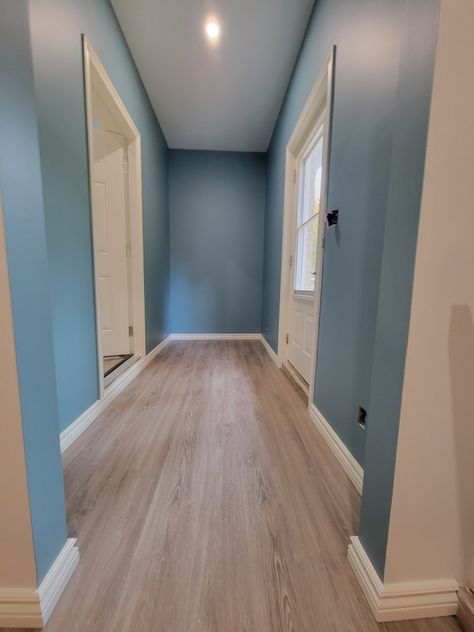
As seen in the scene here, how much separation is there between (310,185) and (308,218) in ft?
1.03

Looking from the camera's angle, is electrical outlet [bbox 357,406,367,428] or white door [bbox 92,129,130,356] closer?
electrical outlet [bbox 357,406,367,428]

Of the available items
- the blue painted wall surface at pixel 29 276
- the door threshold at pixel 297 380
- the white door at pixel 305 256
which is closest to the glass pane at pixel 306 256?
the white door at pixel 305 256

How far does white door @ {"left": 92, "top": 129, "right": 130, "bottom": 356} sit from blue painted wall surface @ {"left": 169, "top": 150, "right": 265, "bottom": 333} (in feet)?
4.70

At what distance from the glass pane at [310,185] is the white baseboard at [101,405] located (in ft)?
6.93

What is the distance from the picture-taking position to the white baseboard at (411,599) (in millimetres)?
663

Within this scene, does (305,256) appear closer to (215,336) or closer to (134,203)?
(134,203)

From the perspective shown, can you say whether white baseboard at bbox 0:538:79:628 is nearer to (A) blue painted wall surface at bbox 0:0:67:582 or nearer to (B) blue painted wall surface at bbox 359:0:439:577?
(A) blue painted wall surface at bbox 0:0:67:582

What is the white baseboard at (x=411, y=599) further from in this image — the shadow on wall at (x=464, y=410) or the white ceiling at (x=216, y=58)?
the white ceiling at (x=216, y=58)

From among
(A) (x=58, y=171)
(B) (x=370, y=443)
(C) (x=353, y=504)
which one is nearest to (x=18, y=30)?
(A) (x=58, y=171)

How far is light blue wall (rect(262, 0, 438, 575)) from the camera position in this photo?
1.94ft

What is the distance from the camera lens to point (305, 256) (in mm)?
2420

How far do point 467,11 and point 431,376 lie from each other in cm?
76

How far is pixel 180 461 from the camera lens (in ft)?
4.09

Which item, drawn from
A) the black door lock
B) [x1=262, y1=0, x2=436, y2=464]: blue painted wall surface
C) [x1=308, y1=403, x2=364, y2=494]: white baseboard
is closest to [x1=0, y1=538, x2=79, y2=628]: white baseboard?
[x1=308, y1=403, x2=364, y2=494]: white baseboard
